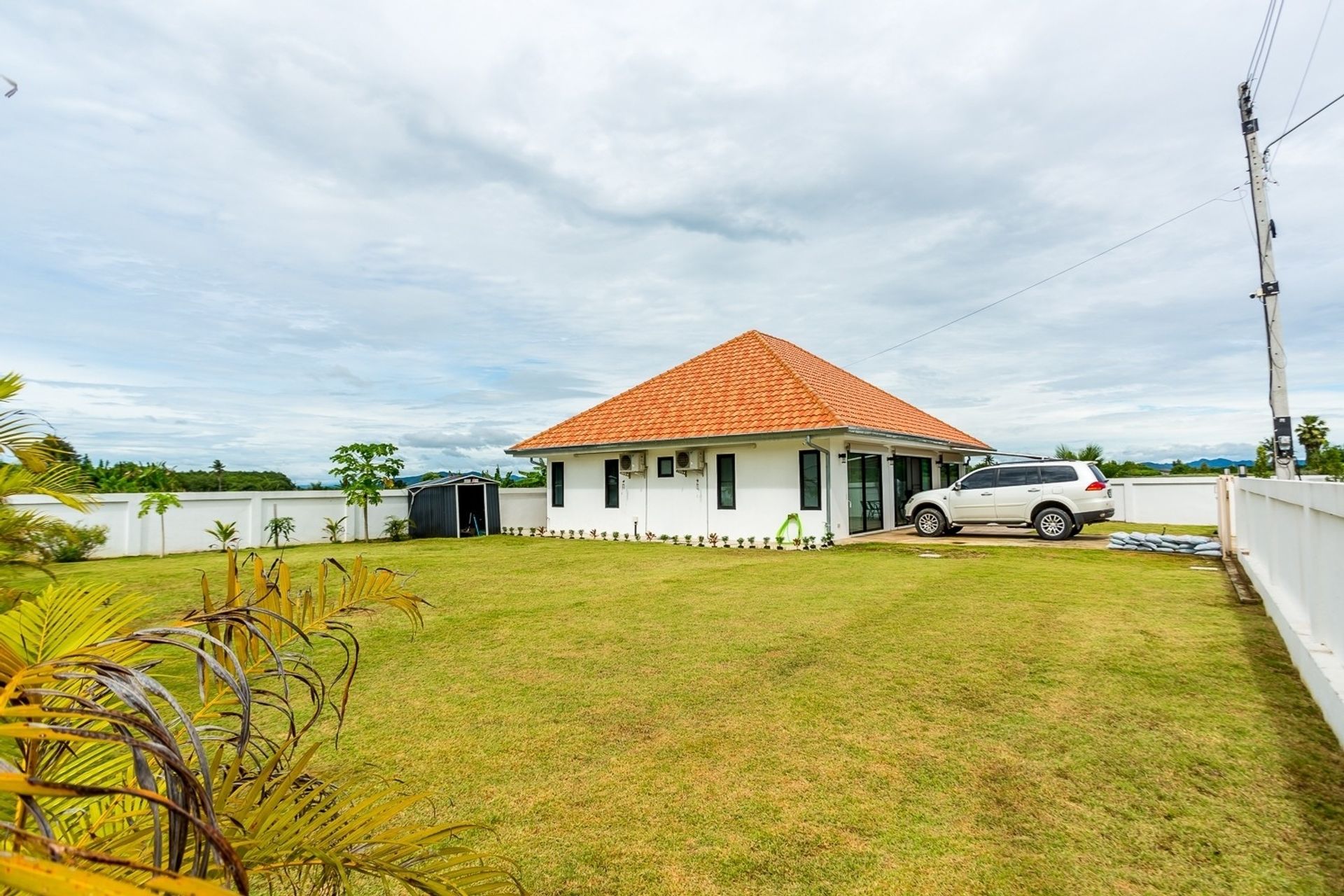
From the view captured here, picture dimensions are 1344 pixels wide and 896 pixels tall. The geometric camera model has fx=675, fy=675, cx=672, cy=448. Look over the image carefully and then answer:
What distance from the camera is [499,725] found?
4.79 m

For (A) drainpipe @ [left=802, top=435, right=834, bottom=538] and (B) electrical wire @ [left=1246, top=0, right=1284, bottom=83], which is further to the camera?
(A) drainpipe @ [left=802, top=435, right=834, bottom=538]

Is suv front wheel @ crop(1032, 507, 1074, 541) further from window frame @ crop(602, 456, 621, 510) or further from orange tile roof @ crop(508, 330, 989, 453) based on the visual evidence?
window frame @ crop(602, 456, 621, 510)

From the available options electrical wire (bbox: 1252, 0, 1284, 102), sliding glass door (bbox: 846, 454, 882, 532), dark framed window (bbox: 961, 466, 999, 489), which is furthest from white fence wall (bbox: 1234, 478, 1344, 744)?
sliding glass door (bbox: 846, 454, 882, 532)

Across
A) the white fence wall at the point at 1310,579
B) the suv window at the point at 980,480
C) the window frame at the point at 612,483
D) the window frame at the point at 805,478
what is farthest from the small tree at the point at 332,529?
the white fence wall at the point at 1310,579

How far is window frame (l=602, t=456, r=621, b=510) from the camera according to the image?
19984 millimetres

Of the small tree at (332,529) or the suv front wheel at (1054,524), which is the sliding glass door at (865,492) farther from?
the small tree at (332,529)

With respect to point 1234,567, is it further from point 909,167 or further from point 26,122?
point 26,122

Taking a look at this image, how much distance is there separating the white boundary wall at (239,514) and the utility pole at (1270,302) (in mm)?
18769

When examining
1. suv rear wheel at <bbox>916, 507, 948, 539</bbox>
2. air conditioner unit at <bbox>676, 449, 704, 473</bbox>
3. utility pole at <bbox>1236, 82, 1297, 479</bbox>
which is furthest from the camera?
air conditioner unit at <bbox>676, 449, 704, 473</bbox>

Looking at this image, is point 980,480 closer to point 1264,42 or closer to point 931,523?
point 931,523

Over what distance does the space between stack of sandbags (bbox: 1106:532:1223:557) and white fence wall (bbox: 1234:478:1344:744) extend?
499 cm

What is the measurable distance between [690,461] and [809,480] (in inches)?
131

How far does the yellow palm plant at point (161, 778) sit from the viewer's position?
0.79 meters

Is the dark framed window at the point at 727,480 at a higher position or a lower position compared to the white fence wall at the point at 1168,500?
higher
